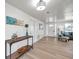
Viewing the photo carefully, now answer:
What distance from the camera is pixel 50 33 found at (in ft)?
32.9

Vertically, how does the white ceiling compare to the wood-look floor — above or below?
above

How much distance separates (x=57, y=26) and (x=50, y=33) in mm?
1444

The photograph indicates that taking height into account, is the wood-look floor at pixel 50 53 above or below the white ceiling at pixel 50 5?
below

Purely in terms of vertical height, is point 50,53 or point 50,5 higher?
point 50,5

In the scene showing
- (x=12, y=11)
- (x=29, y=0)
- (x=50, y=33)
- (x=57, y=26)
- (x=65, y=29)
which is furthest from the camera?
(x=50, y=33)

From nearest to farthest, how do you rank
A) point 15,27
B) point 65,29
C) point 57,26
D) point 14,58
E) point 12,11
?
point 14,58 < point 12,11 < point 15,27 < point 65,29 < point 57,26

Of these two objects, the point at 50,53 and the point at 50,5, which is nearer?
the point at 50,53

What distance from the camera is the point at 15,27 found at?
11.5 ft

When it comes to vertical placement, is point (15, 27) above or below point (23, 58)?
above
